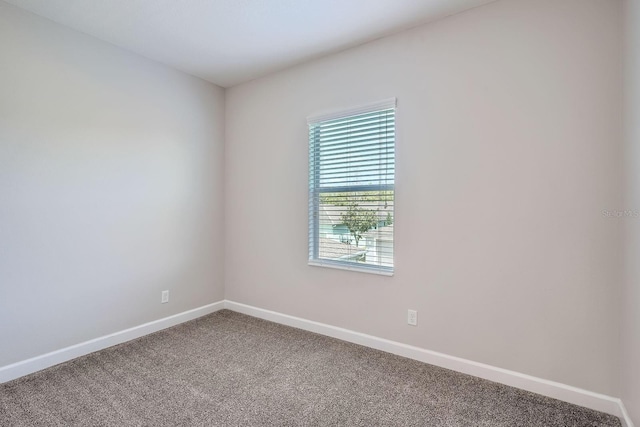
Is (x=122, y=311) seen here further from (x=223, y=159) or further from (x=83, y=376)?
(x=223, y=159)

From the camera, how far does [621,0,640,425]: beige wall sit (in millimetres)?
1579

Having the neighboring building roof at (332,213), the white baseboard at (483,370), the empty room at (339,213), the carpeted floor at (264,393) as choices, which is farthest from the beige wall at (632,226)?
the neighboring building roof at (332,213)

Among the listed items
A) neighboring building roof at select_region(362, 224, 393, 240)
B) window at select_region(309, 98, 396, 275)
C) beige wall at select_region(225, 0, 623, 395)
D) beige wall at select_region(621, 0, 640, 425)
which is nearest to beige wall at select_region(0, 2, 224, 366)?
window at select_region(309, 98, 396, 275)

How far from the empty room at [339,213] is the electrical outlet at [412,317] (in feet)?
0.05

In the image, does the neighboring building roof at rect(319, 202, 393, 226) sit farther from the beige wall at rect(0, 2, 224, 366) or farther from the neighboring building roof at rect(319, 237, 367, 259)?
the beige wall at rect(0, 2, 224, 366)

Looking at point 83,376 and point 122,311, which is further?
point 122,311

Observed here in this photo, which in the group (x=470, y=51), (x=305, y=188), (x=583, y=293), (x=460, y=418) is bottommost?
(x=460, y=418)

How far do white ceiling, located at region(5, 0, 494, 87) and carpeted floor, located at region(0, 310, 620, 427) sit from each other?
104 inches

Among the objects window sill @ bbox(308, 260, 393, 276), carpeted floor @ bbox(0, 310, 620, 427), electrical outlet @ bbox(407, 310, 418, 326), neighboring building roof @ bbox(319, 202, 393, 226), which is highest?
neighboring building roof @ bbox(319, 202, 393, 226)

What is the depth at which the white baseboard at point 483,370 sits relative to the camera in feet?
6.14

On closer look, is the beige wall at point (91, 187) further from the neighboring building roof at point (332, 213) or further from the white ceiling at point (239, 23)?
the neighboring building roof at point (332, 213)

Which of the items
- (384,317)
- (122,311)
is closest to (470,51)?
(384,317)

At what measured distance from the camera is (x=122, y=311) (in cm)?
285

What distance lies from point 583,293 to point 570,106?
1.15 m
